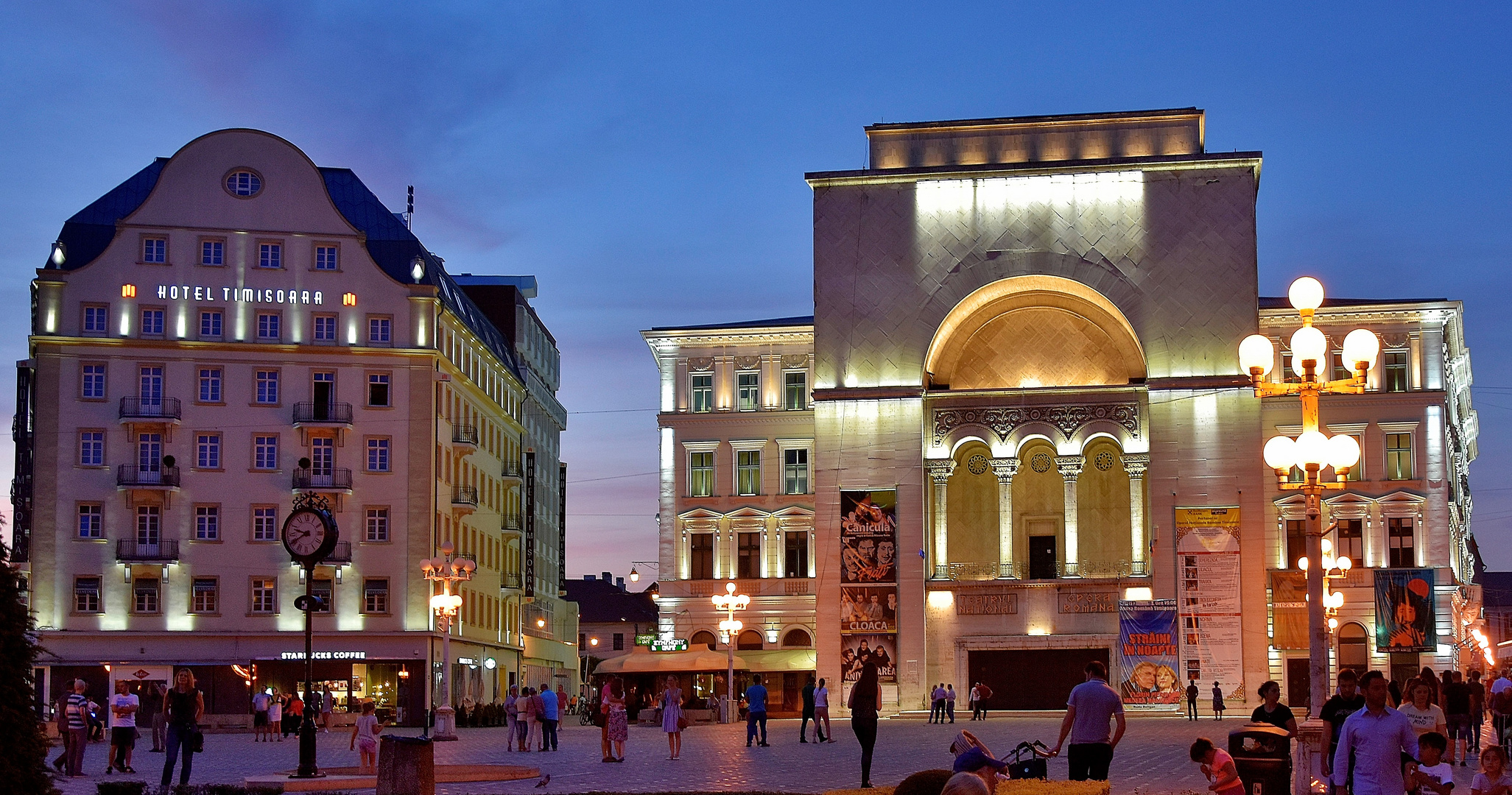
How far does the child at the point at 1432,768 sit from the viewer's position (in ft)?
47.2

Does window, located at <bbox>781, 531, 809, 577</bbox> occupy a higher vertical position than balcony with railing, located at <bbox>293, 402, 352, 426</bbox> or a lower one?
lower

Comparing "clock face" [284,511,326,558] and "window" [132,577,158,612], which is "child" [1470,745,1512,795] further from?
"window" [132,577,158,612]

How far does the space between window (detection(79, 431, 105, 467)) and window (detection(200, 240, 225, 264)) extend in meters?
7.13

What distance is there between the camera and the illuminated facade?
6162 cm

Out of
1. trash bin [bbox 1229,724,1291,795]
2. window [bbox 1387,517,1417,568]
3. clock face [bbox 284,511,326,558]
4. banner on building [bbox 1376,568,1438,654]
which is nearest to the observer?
trash bin [bbox 1229,724,1291,795]

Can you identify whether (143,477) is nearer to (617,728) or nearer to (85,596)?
(85,596)

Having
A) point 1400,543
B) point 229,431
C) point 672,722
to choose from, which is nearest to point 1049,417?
point 1400,543

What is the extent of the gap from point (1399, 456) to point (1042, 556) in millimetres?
13417

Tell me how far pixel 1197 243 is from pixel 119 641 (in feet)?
133

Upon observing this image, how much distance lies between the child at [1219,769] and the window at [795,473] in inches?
2054

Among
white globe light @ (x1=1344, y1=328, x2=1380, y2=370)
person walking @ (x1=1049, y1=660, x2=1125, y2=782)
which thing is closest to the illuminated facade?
white globe light @ (x1=1344, y1=328, x2=1380, y2=370)

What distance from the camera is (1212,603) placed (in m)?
60.2

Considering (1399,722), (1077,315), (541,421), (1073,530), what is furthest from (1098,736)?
(541,421)

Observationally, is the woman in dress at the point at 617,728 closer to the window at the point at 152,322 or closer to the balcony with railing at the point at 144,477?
the balcony with railing at the point at 144,477
